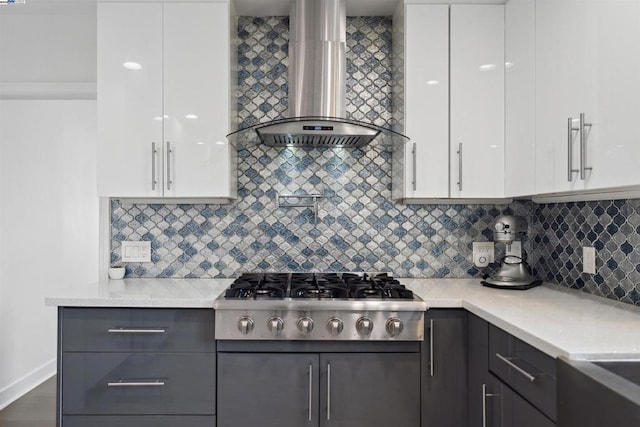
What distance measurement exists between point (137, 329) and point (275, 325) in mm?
614

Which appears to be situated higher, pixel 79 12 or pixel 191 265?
pixel 79 12

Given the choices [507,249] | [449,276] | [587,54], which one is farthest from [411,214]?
[587,54]

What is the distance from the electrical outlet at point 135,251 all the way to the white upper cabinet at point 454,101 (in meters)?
1.51

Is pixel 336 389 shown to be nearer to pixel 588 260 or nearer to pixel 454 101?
pixel 588 260

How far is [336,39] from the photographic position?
7.52 feet

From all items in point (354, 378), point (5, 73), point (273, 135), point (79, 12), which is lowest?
point (354, 378)

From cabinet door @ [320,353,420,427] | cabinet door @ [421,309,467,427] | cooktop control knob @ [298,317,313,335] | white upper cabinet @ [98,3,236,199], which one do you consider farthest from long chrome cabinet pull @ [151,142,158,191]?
cabinet door @ [421,309,467,427]

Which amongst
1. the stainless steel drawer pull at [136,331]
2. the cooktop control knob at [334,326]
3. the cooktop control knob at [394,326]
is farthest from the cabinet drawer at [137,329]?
the cooktop control knob at [394,326]

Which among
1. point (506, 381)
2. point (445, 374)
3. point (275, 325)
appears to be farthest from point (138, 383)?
point (506, 381)

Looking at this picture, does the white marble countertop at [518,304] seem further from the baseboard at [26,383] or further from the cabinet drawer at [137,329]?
the baseboard at [26,383]

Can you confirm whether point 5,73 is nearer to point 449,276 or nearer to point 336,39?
point 336,39

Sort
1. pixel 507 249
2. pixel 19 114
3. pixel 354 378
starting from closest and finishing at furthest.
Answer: pixel 354 378 < pixel 507 249 < pixel 19 114

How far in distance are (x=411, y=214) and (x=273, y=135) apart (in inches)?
36.8

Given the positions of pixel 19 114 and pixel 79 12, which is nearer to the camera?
pixel 79 12
